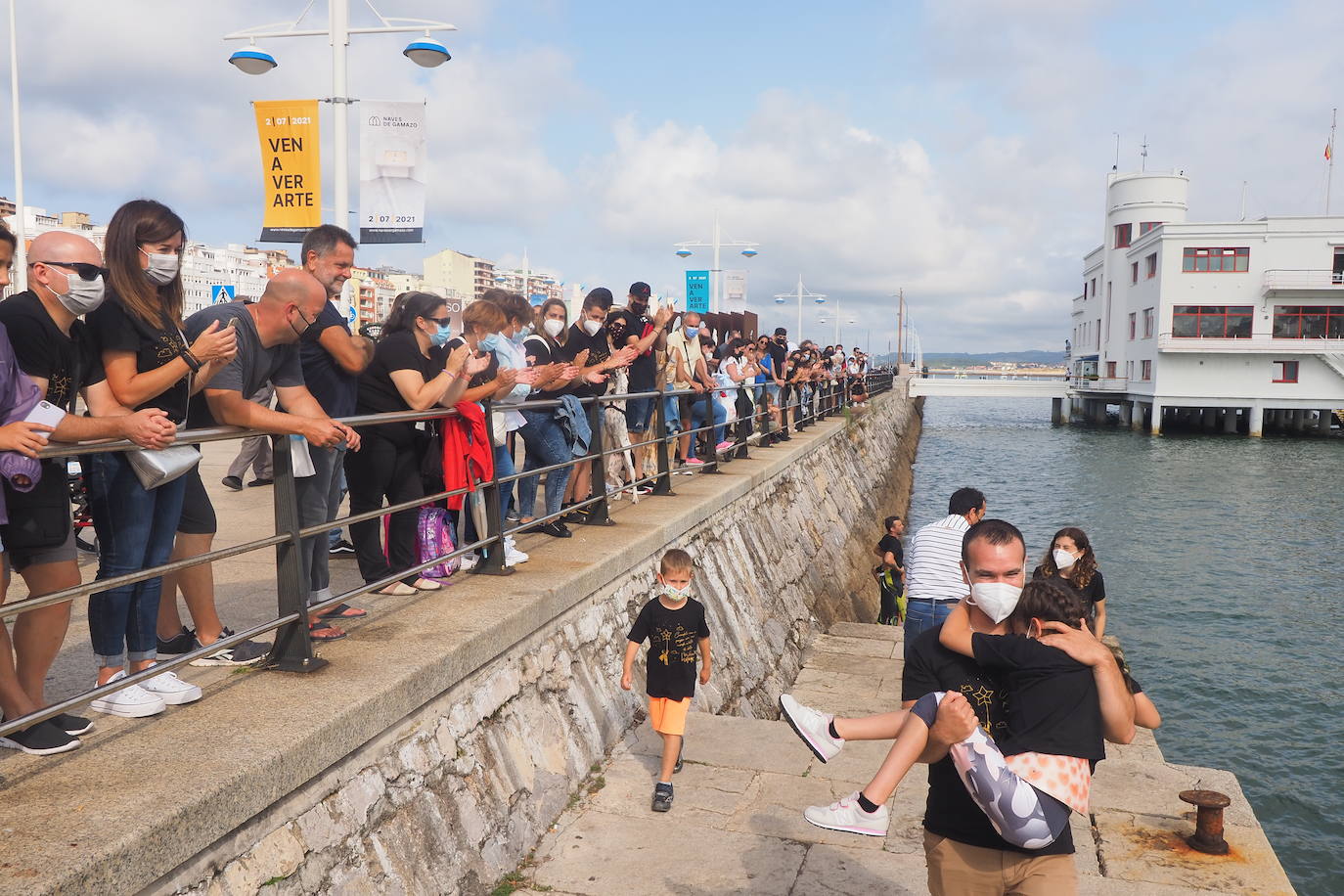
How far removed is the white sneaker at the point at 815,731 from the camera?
3.02 meters

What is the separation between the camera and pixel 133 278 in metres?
3.39

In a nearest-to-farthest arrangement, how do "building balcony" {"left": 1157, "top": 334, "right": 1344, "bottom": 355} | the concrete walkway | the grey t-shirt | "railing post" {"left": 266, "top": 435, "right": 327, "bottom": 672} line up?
"railing post" {"left": 266, "top": 435, "right": 327, "bottom": 672} → the grey t-shirt → the concrete walkway → "building balcony" {"left": 1157, "top": 334, "right": 1344, "bottom": 355}

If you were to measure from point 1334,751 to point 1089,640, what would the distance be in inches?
395

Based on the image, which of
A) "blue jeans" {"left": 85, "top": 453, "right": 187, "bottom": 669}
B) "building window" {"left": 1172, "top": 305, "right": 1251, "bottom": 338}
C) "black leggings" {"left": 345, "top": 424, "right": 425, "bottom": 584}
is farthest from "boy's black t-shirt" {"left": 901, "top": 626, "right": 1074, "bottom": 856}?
"building window" {"left": 1172, "top": 305, "right": 1251, "bottom": 338}

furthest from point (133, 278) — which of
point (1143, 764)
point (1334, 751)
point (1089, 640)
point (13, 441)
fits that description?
point (1334, 751)

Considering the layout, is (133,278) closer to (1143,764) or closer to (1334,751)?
(1143,764)

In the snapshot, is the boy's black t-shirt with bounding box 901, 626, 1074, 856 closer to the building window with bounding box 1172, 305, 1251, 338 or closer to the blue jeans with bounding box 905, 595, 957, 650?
the blue jeans with bounding box 905, 595, 957, 650

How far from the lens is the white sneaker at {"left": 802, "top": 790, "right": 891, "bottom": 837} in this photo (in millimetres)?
2895

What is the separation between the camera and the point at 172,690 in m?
3.32

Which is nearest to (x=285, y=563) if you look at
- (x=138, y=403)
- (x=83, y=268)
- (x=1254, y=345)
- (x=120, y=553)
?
(x=120, y=553)

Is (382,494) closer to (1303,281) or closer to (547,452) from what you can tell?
(547,452)

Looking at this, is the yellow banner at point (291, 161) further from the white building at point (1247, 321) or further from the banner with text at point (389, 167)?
the white building at point (1247, 321)

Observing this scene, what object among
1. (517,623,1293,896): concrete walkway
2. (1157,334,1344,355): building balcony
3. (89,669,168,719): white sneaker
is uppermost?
(1157,334,1344,355): building balcony

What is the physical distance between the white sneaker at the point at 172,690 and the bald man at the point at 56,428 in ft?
0.94
